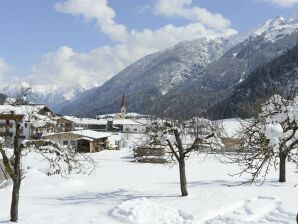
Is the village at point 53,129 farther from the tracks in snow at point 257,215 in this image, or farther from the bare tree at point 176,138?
the tracks in snow at point 257,215

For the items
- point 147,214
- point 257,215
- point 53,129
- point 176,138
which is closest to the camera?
point 257,215

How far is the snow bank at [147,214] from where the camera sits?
25.4 m

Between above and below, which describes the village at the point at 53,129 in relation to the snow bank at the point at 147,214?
above

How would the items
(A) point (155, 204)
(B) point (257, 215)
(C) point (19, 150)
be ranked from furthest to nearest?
1. (A) point (155, 204)
2. (B) point (257, 215)
3. (C) point (19, 150)

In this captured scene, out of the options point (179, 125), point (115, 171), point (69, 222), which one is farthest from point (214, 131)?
point (115, 171)

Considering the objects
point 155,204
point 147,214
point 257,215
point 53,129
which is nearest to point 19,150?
point 53,129

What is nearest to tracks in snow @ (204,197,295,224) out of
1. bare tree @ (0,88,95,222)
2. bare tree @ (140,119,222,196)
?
bare tree @ (140,119,222,196)

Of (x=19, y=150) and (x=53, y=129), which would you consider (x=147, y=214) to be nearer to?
(x=19, y=150)

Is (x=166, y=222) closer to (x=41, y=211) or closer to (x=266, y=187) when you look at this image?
(x=41, y=211)

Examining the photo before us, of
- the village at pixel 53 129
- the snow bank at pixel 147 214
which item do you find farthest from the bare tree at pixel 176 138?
the snow bank at pixel 147 214

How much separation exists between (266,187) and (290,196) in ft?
15.8

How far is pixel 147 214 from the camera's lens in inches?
1045

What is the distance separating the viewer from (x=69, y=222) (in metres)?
25.2

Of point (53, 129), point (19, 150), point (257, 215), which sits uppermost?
point (53, 129)
